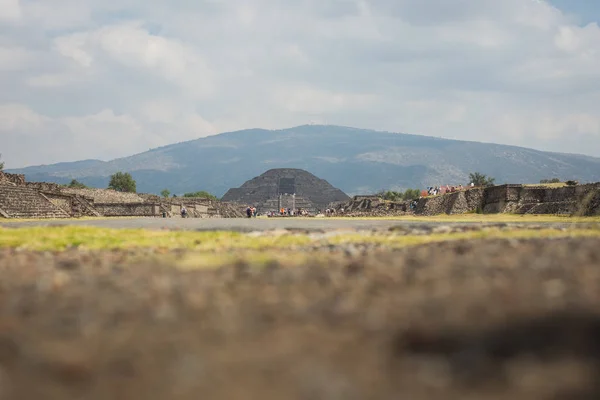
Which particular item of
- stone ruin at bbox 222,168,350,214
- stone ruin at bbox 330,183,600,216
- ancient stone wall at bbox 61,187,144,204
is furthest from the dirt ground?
stone ruin at bbox 222,168,350,214

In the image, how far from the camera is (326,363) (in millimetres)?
2965

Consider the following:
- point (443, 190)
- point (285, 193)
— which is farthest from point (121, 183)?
point (443, 190)

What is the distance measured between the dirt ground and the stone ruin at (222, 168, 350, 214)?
13169cm

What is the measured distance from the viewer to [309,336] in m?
3.40

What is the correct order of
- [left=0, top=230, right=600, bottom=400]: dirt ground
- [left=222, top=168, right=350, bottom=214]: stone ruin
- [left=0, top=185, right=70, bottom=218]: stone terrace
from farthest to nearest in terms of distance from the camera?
[left=222, top=168, right=350, bottom=214]: stone ruin, [left=0, top=185, right=70, bottom=218]: stone terrace, [left=0, top=230, right=600, bottom=400]: dirt ground

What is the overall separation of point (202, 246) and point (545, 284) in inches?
253

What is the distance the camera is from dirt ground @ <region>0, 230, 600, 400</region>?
9.03ft

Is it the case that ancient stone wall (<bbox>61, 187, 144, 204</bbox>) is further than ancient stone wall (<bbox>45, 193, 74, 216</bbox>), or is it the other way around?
ancient stone wall (<bbox>61, 187, 144, 204</bbox>)

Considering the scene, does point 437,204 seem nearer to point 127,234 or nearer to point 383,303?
point 127,234

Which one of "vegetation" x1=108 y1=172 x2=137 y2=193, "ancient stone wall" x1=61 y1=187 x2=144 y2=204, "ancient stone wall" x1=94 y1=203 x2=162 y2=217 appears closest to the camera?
"ancient stone wall" x1=94 y1=203 x2=162 y2=217

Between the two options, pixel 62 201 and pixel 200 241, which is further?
pixel 62 201

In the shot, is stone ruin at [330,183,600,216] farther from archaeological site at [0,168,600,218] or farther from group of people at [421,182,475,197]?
group of people at [421,182,475,197]

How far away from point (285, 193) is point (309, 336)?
149419 mm

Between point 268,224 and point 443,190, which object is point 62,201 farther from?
point 443,190
